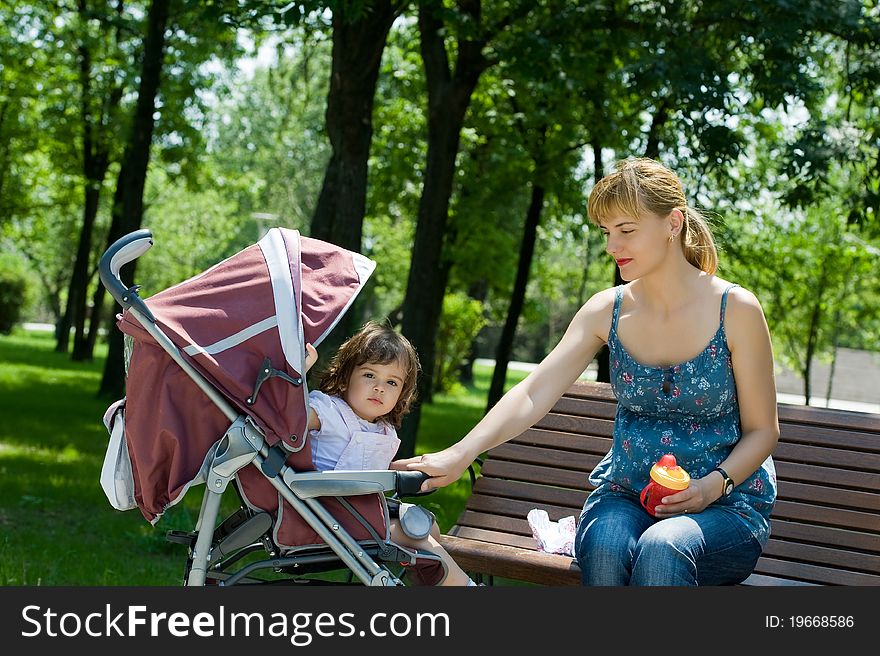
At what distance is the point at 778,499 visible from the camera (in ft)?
14.1

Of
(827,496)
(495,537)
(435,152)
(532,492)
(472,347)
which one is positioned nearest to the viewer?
(827,496)

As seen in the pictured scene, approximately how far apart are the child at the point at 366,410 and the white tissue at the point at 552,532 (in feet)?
2.08

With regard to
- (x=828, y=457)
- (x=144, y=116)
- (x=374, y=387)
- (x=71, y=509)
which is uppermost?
(x=144, y=116)

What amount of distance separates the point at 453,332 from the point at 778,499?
2042 centimetres

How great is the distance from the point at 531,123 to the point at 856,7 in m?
6.74

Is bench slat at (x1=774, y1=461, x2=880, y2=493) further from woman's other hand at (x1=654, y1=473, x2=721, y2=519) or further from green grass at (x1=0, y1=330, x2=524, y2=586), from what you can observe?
green grass at (x1=0, y1=330, x2=524, y2=586)

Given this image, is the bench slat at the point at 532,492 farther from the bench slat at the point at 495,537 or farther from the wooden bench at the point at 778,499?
the bench slat at the point at 495,537

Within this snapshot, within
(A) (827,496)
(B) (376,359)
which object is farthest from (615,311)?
(A) (827,496)

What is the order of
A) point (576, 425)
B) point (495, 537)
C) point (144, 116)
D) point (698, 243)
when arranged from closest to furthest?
point (698, 243) → point (495, 537) → point (576, 425) → point (144, 116)

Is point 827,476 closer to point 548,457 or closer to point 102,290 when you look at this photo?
point 548,457

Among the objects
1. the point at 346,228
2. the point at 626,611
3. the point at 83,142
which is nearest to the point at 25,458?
the point at 346,228

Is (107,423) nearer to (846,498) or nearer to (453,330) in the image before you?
(846,498)

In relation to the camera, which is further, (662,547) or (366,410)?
(366,410)

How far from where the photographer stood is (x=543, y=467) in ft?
15.5
